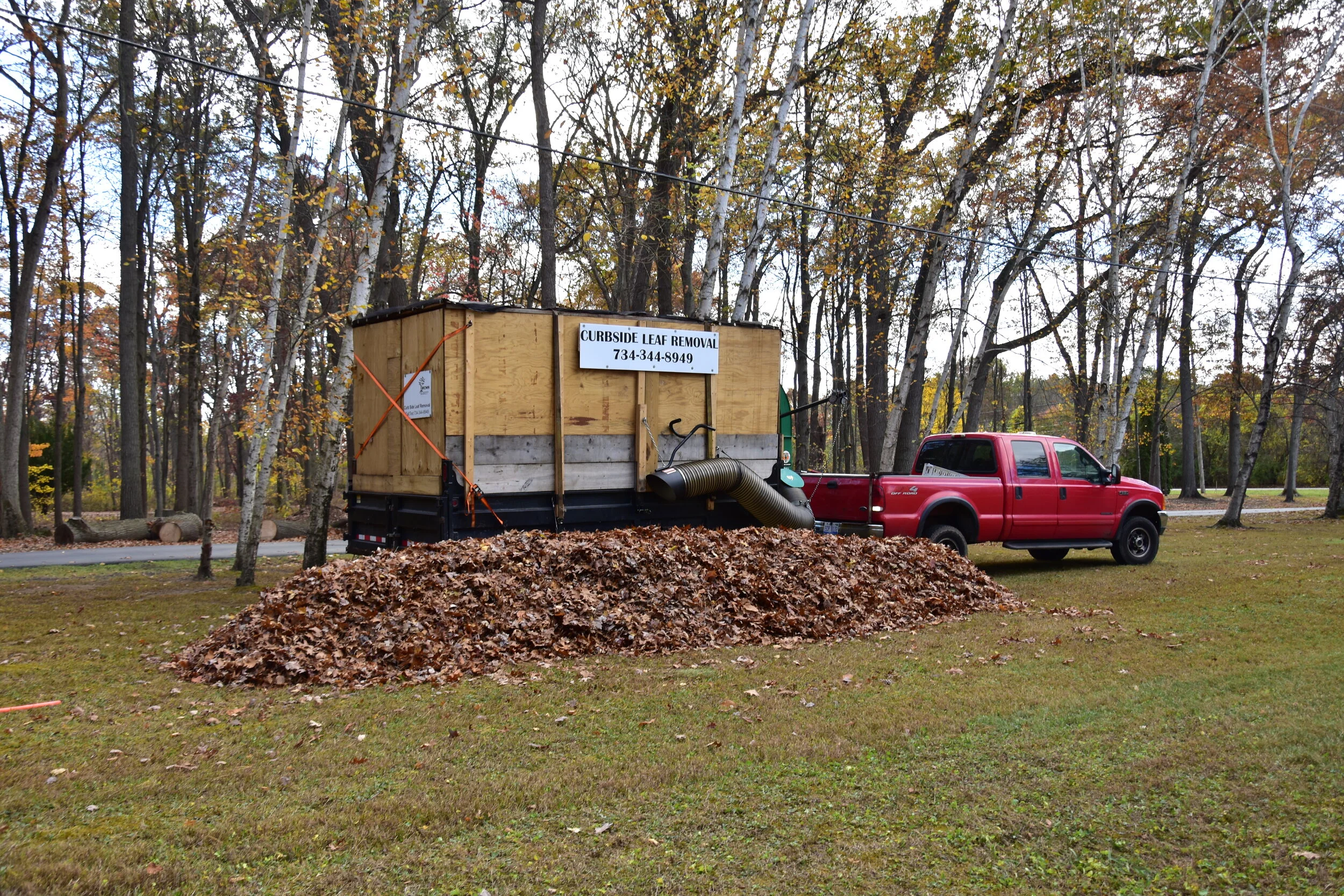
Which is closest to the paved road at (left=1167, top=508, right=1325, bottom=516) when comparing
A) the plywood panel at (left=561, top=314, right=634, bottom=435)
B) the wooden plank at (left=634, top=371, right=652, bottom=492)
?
the wooden plank at (left=634, top=371, right=652, bottom=492)

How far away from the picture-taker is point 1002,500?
43.1 ft

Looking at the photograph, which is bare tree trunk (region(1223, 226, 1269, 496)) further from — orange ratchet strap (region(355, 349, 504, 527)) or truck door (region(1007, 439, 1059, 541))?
orange ratchet strap (region(355, 349, 504, 527))

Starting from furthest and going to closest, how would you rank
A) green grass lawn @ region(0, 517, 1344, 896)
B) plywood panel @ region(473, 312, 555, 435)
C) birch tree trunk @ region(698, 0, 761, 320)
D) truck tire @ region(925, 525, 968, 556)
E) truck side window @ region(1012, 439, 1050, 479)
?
birch tree trunk @ region(698, 0, 761, 320) → truck side window @ region(1012, 439, 1050, 479) → truck tire @ region(925, 525, 968, 556) → plywood panel @ region(473, 312, 555, 435) → green grass lawn @ region(0, 517, 1344, 896)

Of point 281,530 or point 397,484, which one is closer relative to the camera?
point 397,484

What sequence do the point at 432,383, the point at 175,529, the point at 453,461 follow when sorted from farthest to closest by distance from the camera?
the point at 175,529
the point at 432,383
the point at 453,461

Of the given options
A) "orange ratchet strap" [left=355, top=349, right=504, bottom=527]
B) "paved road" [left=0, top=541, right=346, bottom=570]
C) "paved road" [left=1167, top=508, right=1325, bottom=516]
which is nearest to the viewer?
"orange ratchet strap" [left=355, top=349, right=504, bottom=527]

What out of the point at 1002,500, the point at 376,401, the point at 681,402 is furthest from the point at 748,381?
the point at 376,401

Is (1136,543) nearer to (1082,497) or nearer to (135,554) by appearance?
(1082,497)

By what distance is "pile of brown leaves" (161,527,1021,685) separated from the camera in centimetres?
709

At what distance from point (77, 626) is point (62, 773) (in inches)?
212

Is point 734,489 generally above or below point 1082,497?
above

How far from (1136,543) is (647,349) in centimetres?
934

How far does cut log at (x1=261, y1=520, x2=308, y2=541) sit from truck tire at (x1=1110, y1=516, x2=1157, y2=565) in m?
18.0

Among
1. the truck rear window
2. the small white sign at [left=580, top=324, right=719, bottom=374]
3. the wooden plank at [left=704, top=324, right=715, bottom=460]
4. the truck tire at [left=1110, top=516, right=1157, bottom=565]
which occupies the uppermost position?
the small white sign at [left=580, top=324, right=719, bottom=374]
